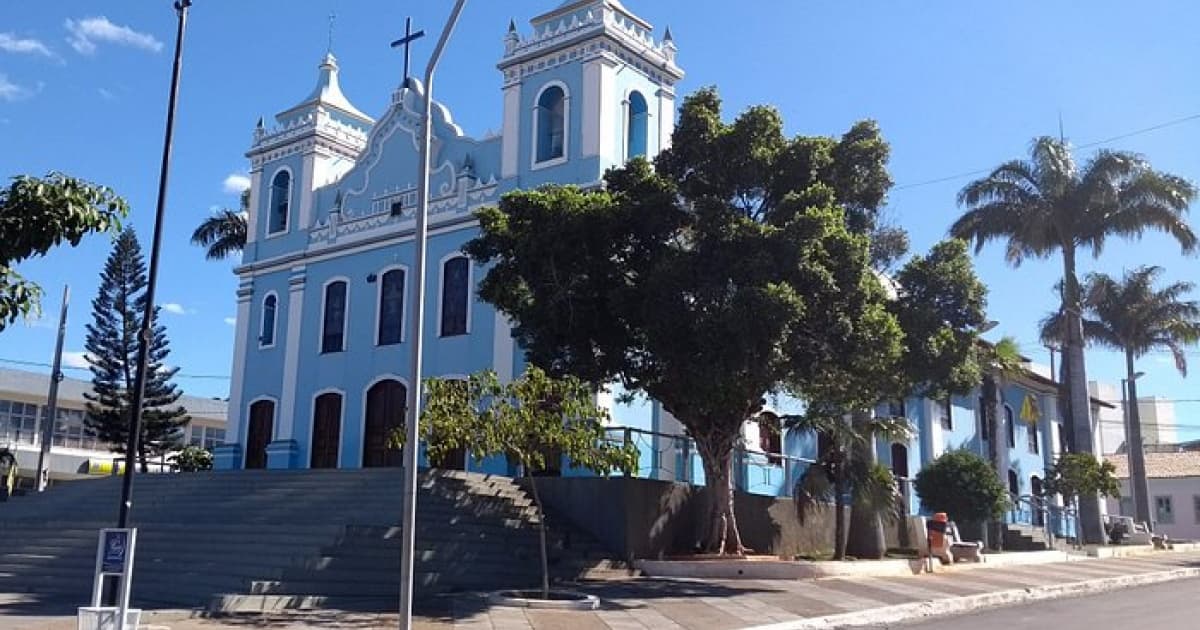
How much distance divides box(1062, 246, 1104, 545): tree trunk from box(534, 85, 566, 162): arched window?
Answer: 16500 millimetres

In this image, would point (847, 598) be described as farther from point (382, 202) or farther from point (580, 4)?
point (382, 202)

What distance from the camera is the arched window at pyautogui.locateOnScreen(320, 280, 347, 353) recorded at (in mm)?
27703

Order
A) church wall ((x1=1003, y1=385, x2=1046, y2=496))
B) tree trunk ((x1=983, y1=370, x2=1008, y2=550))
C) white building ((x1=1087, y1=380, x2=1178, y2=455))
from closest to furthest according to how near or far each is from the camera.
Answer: tree trunk ((x1=983, y1=370, x2=1008, y2=550)) < church wall ((x1=1003, y1=385, x2=1046, y2=496)) < white building ((x1=1087, y1=380, x2=1178, y2=455))

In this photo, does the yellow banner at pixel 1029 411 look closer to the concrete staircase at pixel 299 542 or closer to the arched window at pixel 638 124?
the arched window at pixel 638 124

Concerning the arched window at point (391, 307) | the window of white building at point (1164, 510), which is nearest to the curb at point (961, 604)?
the arched window at point (391, 307)

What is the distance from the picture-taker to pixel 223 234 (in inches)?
1457

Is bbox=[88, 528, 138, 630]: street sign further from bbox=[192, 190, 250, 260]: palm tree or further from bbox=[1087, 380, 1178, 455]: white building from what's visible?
bbox=[1087, 380, 1178, 455]: white building

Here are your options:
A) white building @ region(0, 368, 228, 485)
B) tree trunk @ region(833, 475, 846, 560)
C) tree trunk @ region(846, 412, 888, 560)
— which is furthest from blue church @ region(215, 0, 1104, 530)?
white building @ region(0, 368, 228, 485)

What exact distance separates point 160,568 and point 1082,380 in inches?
1039

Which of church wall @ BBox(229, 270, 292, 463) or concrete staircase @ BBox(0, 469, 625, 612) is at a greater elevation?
church wall @ BBox(229, 270, 292, 463)

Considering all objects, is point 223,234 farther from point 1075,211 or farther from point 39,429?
point 1075,211

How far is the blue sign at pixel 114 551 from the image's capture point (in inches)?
417

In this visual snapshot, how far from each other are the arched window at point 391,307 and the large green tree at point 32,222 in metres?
18.4

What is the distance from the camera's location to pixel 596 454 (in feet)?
48.9
